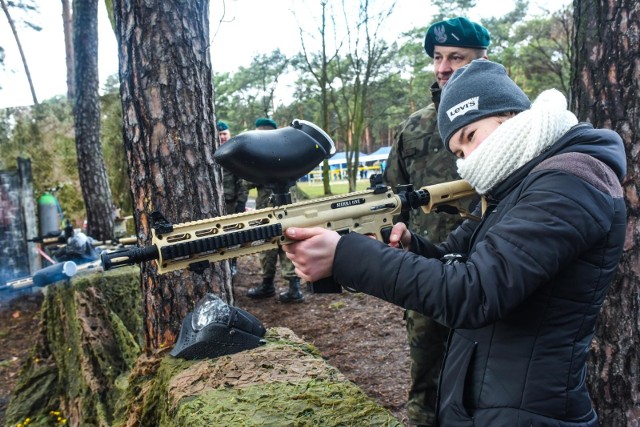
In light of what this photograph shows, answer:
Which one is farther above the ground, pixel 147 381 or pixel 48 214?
pixel 48 214

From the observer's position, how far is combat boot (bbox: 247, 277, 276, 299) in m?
6.68

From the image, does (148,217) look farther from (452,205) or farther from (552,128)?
(552,128)

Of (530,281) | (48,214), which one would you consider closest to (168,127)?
(530,281)

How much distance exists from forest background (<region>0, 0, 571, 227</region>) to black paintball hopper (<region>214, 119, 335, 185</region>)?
1.88m

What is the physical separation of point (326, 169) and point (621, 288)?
1629 cm

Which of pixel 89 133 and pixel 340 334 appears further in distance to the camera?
pixel 89 133

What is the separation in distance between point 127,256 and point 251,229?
1.37 ft

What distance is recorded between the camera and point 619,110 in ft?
7.92

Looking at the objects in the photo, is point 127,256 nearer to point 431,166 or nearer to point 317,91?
point 431,166

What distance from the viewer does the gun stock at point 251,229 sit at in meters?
1.63

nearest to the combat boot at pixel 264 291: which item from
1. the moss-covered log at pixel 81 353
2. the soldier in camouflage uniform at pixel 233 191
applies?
the soldier in camouflage uniform at pixel 233 191

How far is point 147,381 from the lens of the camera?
2.55m

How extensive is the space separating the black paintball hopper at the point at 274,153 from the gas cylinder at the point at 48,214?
8.53 meters

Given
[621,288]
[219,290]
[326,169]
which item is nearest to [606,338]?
[621,288]
